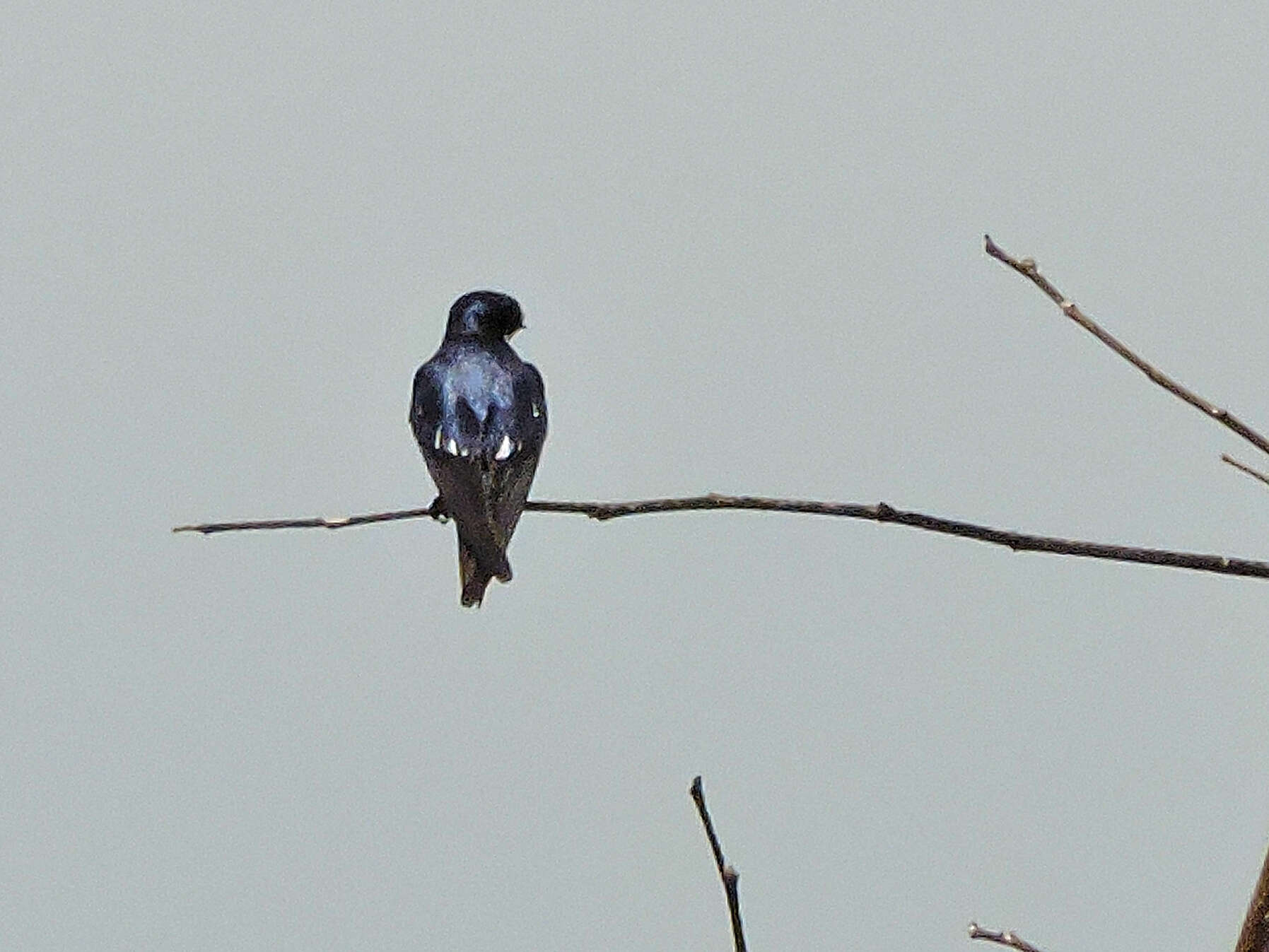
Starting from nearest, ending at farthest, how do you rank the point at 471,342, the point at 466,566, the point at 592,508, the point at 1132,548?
the point at 1132,548 → the point at 592,508 → the point at 466,566 → the point at 471,342

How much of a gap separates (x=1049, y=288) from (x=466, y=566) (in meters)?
0.59

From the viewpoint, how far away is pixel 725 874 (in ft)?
1.47

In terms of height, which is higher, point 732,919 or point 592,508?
point 592,508

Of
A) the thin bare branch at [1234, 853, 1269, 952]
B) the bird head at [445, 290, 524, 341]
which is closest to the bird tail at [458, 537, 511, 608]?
the bird head at [445, 290, 524, 341]

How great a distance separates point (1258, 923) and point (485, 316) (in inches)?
32.0

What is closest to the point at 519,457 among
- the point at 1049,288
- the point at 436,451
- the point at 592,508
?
the point at 436,451

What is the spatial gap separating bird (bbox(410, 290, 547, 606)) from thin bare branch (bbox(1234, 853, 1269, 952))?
622mm

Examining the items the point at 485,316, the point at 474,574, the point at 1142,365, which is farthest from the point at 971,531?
the point at 485,316

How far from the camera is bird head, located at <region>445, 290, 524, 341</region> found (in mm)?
1158

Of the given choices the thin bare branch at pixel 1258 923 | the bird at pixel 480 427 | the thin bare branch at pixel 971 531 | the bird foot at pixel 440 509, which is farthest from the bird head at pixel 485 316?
the thin bare branch at pixel 1258 923

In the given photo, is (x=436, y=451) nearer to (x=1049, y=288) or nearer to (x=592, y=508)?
(x=592, y=508)

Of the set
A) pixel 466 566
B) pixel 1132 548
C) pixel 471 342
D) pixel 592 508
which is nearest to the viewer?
pixel 1132 548

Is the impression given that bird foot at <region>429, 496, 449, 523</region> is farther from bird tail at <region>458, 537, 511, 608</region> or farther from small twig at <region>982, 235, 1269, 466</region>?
small twig at <region>982, 235, 1269, 466</region>

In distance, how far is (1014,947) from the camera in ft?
1.51
